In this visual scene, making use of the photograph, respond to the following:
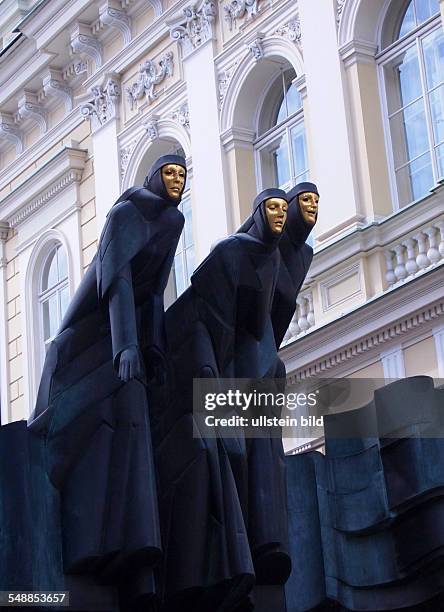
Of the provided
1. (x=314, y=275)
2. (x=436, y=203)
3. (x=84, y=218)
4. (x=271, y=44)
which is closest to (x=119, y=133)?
(x=84, y=218)

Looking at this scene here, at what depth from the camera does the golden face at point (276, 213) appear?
9.02 m

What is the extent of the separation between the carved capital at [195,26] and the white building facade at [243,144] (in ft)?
0.07

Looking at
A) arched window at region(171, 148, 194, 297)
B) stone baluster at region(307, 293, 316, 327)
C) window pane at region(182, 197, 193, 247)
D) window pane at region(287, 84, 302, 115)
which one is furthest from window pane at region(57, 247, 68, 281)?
stone baluster at region(307, 293, 316, 327)

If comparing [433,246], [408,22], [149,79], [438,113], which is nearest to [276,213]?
[433,246]

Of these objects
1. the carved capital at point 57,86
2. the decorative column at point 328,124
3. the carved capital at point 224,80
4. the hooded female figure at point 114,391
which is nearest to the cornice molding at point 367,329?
the decorative column at point 328,124

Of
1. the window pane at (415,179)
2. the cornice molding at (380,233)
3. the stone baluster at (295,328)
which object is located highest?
the window pane at (415,179)

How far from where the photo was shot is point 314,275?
1709cm

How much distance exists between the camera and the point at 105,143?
72.4 ft

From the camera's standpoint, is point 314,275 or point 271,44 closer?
point 314,275

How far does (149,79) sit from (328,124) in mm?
4236

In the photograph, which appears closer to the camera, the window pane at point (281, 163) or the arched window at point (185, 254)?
the window pane at point (281, 163)

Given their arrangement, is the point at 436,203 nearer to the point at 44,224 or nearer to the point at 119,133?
the point at 119,133

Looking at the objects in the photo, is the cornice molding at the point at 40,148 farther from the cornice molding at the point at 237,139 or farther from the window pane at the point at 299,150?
the window pane at the point at 299,150

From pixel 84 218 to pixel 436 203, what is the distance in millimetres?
7917
